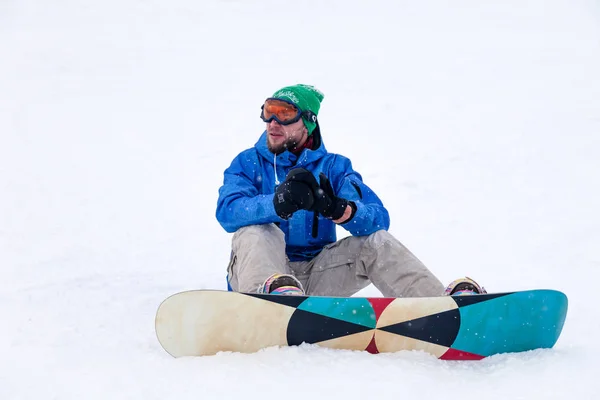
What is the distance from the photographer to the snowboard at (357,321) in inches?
118

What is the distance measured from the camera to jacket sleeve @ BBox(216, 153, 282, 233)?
362cm

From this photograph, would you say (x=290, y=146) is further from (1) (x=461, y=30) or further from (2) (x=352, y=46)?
(1) (x=461, y=30)

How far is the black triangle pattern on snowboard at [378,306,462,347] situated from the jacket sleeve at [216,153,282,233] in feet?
2.94

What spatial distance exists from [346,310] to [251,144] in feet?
23.3

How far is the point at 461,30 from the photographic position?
1424cm

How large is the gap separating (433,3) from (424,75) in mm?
4643

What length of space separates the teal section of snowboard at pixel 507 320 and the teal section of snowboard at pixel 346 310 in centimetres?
38

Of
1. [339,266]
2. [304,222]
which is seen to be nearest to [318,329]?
[339,266]

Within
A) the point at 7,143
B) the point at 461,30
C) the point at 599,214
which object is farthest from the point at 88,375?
the point at 461,30

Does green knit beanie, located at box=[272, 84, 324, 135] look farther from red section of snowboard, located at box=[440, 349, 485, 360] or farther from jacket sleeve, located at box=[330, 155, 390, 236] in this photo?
red section of snowboard, located at box=[440, 349, 485, 360]

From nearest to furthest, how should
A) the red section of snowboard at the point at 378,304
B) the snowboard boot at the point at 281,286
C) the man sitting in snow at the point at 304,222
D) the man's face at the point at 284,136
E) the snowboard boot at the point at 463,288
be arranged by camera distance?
the red section of snowboard at the point at 378,304, the snowboard boot at the point at 281,286, the snowboard boot at the point at 463,288, the man sitting in snow at the point at 304,222, the man's face at the point at 284,136

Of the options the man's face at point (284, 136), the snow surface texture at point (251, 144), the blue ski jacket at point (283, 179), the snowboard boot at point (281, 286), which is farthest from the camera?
the man's face at point (284, 136)

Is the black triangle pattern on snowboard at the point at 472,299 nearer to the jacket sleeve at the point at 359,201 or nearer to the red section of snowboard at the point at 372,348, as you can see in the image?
the red section of snowboard at the point at 372,348

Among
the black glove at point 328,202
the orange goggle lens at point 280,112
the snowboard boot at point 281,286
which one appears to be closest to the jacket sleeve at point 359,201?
the black glove at point 328,202
